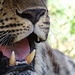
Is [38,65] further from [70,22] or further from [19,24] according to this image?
[70,22]

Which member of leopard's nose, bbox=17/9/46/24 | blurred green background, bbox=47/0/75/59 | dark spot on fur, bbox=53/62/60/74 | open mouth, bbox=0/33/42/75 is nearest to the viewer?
leopard's nose, bbox=17/9/46/24

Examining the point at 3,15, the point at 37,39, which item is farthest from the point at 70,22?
the point at 3,15

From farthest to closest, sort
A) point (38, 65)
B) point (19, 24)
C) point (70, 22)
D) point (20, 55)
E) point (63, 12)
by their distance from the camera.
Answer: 1. point (63, 12)
2. point (70, 22)
3. point (38, 65)
4. point (20, 55)
5. point (19, 24)

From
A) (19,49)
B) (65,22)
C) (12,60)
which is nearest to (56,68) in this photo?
(65,22)

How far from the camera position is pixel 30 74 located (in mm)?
2320

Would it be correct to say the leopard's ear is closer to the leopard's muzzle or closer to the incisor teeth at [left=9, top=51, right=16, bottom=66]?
the leopard's muzzle

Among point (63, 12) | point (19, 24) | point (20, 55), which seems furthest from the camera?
point (63, 12)

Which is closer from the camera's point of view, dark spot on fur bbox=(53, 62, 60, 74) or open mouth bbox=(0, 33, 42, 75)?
open mouth bbox=(0, 33, 42, 75)

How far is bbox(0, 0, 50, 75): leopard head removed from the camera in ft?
6.78

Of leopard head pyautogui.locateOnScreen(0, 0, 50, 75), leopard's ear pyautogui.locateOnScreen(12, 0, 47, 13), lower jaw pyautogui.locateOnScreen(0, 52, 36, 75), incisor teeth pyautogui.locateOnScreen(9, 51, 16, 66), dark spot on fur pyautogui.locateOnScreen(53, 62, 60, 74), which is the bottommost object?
dark spot on fur pyautogui.locateOnScreen(53, 62, 60, 74)

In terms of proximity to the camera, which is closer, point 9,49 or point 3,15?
point 3,15

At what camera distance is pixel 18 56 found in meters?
2.26

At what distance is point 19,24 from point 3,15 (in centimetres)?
16

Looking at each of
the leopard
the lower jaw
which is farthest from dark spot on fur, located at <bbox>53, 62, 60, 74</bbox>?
the lower jaw
